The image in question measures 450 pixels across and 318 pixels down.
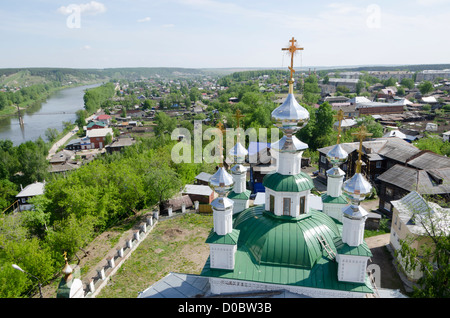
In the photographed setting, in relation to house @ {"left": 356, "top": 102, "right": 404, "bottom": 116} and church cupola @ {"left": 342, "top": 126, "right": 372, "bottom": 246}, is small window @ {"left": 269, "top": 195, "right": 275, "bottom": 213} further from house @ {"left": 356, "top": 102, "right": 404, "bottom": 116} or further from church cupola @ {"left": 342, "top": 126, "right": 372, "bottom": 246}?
house @ {"left": 356, "top": 102, "right": 404, "bottom": 116}

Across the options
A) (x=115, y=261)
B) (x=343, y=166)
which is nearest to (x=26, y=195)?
(x=115, y=261)

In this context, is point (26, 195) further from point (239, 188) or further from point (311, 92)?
point (311, 92)

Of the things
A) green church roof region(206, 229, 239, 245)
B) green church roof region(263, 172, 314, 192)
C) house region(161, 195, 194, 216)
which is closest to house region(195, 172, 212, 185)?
house region(161, 195, 194, 216)

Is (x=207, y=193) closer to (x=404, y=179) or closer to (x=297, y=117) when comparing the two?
(x=404, y=179)

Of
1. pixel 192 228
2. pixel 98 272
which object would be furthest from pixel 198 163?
pixel 98 272

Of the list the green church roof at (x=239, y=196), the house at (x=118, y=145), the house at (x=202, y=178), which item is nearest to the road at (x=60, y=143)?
the house at (x=118, y=145)

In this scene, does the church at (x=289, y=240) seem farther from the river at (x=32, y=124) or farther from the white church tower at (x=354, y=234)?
the river at (x=32, y=124)

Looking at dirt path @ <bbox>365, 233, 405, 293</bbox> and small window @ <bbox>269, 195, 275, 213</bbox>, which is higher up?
small window @ <bbox>269, 195, 275, 213</bbox>

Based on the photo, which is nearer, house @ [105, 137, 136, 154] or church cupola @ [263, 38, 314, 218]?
church cupola @ [263, 38, 314, 218]
